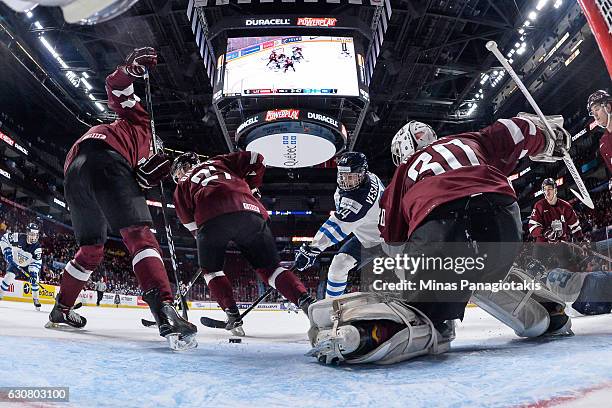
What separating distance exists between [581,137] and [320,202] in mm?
11203

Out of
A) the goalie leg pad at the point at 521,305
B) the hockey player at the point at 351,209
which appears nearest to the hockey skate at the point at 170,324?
the goalie leg pad at the point at 521,305

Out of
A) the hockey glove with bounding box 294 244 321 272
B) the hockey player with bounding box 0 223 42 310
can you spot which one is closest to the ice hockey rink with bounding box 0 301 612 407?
the hockey glove with bounding box 294 244 321 272

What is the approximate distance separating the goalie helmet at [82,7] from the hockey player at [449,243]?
1099 millimetres

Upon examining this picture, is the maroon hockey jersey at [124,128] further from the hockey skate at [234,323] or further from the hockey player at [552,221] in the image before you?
the hockey player at [552,221]

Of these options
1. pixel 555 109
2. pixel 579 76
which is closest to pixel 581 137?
pixel 555 109

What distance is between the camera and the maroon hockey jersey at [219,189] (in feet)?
9.27

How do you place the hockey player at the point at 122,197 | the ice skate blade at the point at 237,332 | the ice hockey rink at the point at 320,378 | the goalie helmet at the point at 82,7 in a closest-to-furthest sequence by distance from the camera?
the ice hockey rink at the point at 320,378
the goalie helmet at the point at 82,7
the hockey player at the point at 122,197
the ice skate blade at the point at 237,332

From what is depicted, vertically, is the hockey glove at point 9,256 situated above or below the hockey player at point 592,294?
above

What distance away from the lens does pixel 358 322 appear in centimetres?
138

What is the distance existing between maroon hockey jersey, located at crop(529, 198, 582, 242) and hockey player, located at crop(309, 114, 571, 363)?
11.9 ft

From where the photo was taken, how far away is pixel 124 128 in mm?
2416

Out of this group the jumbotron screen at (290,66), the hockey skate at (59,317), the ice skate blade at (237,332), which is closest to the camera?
the hockey skate at (59,317)

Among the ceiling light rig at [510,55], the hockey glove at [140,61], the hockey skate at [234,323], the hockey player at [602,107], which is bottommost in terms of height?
the hockey skate at [234,323]

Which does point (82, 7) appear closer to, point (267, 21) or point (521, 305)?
point (521, 305)
